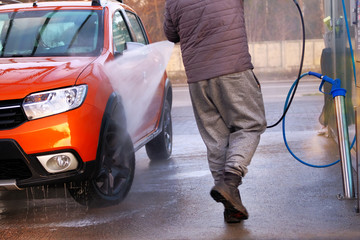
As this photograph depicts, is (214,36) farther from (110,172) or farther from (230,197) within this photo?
(110,172)

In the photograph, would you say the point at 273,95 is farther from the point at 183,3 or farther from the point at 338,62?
the point at 183,3

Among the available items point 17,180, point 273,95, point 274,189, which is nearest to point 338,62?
point 274,189

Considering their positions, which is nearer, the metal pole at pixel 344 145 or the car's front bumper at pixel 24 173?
the car's front bumper at pixel 24 173

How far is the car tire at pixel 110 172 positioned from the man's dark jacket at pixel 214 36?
943 millimetres

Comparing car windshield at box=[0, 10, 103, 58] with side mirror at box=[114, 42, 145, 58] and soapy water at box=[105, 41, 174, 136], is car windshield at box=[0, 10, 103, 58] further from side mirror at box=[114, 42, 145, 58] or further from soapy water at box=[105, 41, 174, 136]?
soapy water at box=[105, 41, 174, 136]

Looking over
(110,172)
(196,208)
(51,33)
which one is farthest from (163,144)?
(196,208)

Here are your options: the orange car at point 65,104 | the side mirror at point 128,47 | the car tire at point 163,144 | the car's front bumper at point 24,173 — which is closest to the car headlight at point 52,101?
the orange car at point 65,104

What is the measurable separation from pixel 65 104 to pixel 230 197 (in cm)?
137

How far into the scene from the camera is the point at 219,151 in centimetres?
500

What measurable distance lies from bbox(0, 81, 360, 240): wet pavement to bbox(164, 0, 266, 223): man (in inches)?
12.6

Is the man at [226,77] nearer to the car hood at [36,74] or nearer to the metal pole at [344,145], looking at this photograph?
the metal pole at [344,145]

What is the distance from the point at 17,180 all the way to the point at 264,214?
1812 millimetres

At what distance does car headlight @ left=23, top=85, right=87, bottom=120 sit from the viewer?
4.85 m

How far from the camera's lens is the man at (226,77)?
4770mm
